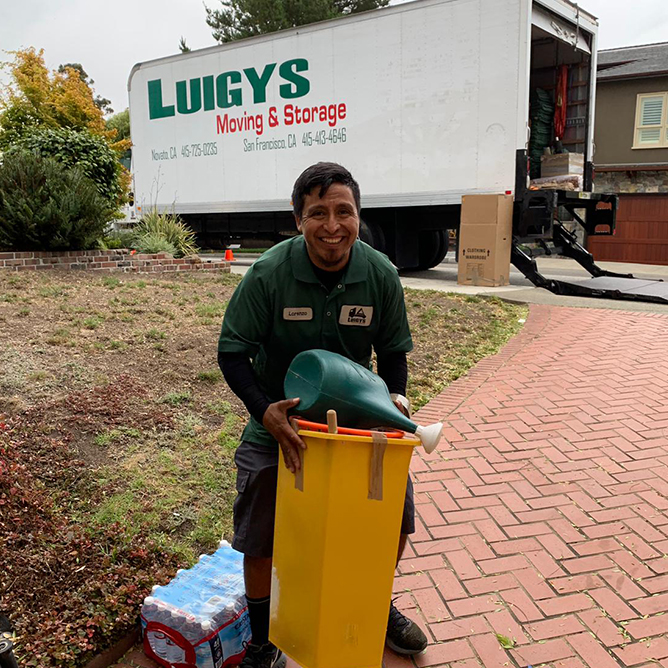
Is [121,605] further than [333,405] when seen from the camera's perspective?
Yes

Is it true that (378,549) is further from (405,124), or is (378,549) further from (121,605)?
(405,124)

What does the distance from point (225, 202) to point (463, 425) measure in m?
9.43

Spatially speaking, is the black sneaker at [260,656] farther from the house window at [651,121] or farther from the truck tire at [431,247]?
the house window at [651,121]

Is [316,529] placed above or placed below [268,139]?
below

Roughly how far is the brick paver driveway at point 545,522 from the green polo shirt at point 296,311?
1166 millimetres

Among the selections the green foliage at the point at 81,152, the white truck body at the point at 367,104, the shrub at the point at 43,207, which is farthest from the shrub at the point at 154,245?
the white truck body at the point at 367,104

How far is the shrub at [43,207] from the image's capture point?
767cm

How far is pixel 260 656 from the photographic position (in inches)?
81.2

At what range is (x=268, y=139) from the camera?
11.6 metres

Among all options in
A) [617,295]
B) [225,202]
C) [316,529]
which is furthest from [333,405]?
[225,202]

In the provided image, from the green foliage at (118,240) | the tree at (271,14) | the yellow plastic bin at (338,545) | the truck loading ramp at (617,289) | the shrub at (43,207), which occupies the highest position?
the tree at (271,14)

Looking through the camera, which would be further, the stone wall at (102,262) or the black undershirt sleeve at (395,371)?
the stone wall at (102,262)

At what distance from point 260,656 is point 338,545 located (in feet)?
2.17

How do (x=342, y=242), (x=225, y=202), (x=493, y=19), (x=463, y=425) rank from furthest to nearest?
(x=225, y=202) → (x=493, y=19) → (x=463, y=425) → (x=342, y=242)
